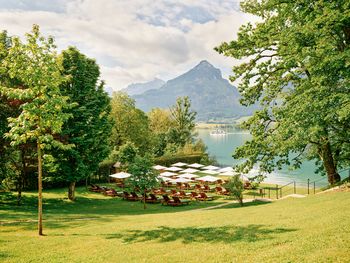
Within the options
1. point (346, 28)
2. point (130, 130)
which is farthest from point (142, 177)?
point (130, 130)

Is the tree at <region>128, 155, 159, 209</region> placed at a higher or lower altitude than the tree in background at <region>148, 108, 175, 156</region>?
lower

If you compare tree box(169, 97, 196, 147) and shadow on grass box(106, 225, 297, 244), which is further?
tree box(169, 97, 196, 147)

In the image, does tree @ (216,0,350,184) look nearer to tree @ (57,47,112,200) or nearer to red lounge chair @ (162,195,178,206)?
red lounge chair @ (162,195,178,206)

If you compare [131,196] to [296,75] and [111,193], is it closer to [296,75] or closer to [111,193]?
[111,193]

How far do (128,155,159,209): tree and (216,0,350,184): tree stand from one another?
938 centimetres

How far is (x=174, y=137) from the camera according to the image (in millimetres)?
65000

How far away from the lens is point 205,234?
11742 mm


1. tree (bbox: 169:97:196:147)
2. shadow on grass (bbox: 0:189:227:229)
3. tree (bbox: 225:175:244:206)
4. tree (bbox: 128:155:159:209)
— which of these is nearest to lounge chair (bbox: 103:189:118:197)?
shadow on grass (bbox: 0:189:227:229)

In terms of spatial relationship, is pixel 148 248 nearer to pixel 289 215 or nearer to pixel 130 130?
pixel 289 215

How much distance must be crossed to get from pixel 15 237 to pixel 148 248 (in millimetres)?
5977

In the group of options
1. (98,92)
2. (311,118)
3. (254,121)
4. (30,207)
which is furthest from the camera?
(98,92)

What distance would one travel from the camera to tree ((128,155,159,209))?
83.0 feet

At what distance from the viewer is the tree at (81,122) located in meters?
25.9

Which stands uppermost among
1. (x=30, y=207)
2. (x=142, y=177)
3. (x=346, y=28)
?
(x=346, y=28)
